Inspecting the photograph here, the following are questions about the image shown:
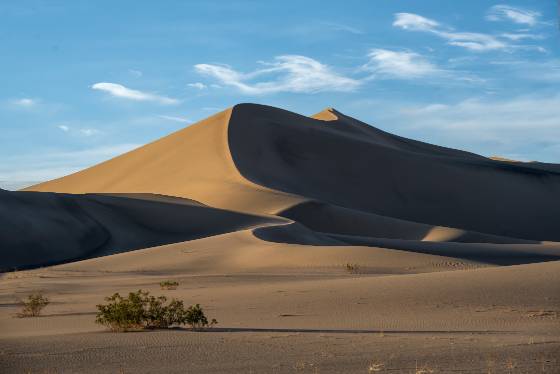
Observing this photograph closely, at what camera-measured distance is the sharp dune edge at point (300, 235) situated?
16.6 metres

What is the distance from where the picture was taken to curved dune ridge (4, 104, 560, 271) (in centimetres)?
4428

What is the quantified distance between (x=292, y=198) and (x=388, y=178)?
54.2ft

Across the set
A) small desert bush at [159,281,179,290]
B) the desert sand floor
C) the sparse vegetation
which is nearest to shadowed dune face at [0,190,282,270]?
the desert sand floor

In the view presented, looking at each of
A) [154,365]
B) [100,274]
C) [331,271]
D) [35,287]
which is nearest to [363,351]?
[154,365]

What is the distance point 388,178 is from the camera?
2889 inches

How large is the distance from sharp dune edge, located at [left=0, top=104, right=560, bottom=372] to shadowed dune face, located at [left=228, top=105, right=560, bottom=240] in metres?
0.17

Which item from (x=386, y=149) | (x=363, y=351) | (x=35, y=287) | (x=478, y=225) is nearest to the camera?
(x=363, y=351)

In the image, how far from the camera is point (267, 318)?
1616cm

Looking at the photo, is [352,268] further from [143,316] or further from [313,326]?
[143,316]

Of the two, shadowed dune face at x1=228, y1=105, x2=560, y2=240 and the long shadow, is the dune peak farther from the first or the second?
the long shadow

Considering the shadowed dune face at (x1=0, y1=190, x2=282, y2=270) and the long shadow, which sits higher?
the shadowed dune face at (x1=0, y1=190, x2=282, y2=270)

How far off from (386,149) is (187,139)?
17448mm

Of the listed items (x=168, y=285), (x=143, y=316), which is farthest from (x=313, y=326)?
(x=168, y=285)

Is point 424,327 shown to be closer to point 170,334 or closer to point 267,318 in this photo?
point 267,318
